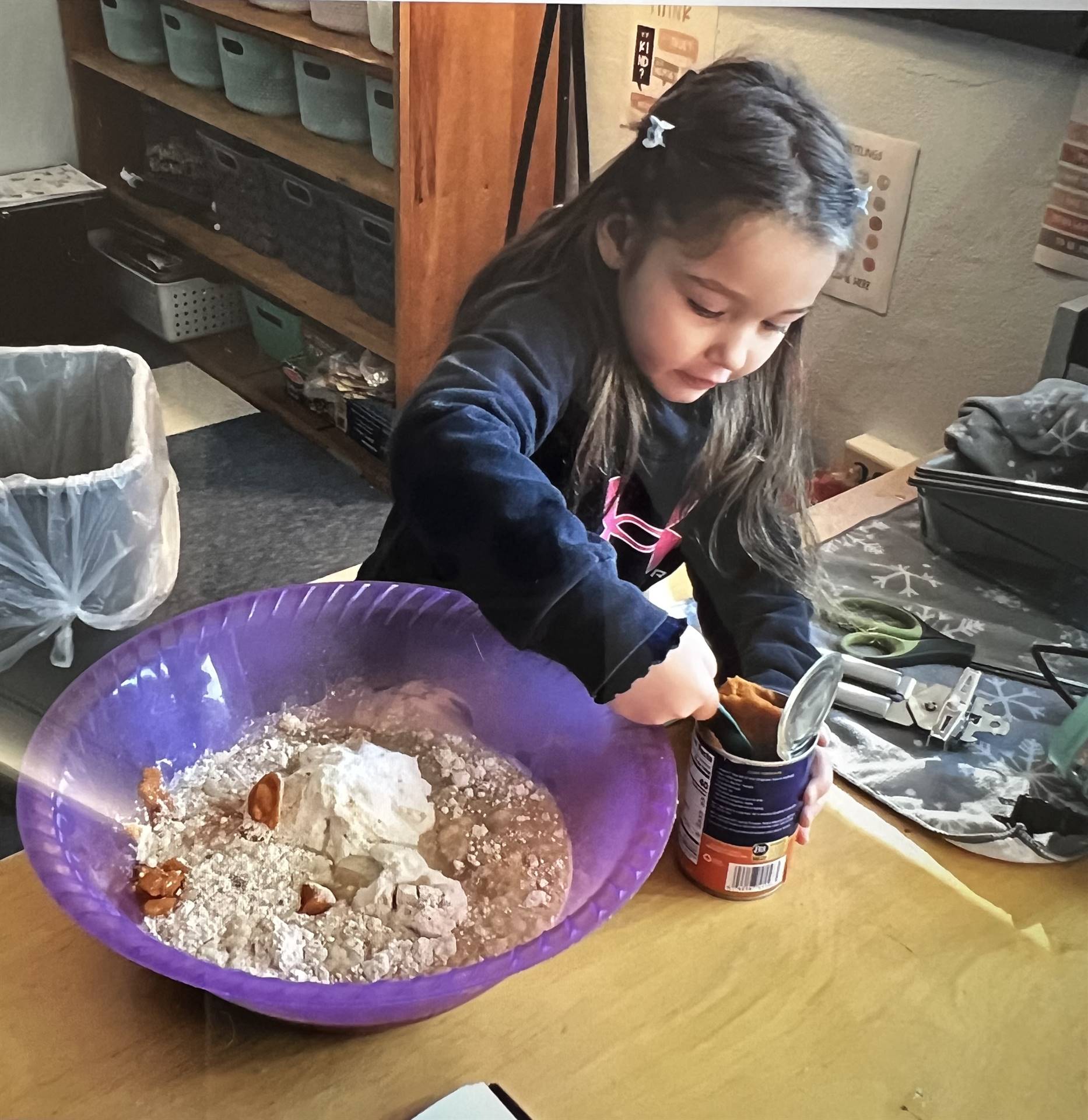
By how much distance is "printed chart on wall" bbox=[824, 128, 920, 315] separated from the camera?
1.53 feet

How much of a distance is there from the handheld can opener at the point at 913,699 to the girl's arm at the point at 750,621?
0.20 ft

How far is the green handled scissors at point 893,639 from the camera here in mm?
634

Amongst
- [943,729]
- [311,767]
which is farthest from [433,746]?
[943,729]

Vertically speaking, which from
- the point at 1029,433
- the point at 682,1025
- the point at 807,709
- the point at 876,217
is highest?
the point at 876,217

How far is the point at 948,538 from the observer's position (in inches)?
23.9

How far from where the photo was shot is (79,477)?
406 mm

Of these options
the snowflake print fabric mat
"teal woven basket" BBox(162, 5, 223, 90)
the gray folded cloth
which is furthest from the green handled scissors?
"teal woven basket" BBox(162, 5, 223, 90)

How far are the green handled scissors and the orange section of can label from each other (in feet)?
0.40

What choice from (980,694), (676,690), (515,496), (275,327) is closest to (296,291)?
(275,327)

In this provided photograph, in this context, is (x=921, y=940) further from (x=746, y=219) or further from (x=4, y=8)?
(x=4, y=8)

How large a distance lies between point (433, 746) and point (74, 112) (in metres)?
0.32

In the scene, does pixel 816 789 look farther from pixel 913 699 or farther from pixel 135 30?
pixel 135 30

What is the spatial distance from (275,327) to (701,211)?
0.61 ft

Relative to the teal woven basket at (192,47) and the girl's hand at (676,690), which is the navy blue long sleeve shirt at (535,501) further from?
the teal woven basket at (192,47)
